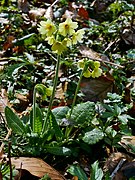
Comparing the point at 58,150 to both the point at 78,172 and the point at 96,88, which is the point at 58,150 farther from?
the point at 96,88

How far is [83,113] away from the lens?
198 cm

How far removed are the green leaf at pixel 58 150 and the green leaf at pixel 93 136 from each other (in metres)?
0.09

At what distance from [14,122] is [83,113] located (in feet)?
1.11

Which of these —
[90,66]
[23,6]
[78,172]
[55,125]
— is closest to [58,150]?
[55,125]

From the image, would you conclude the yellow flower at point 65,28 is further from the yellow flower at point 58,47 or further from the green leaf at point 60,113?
the green leaf at point 60,113

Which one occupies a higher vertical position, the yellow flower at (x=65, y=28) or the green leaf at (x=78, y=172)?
the yellow flower at (x=65, y=28)

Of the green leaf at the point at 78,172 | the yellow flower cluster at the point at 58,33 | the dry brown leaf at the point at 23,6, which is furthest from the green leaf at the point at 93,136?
the dry brown leaf at the point at 23,6

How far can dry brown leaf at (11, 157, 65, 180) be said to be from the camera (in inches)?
67.2

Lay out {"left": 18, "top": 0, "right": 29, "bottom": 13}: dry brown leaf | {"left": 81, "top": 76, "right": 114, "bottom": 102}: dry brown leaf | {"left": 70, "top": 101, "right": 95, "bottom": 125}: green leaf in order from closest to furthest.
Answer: {"left": 70, "top": 101, "right": 95, "bottom": 125}: green leaf
{"left": 81, "top": 76, "right": 114, "bottom": 102}: dry brown leaf
{"left": 18, "top": 0, "right": 29, "bottom": 13}: dry brown leaf

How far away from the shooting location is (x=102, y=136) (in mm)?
1859

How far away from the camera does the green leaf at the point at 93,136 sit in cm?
185

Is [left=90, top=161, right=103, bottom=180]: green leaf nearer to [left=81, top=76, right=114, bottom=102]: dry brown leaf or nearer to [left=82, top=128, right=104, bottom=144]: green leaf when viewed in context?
[left=82, top=128, right=104, bottom=144]: green leaf

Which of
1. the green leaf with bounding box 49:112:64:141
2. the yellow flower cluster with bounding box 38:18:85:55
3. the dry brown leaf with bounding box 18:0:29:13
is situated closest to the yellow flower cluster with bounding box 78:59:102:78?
the yellow flower cluster with bounding box 38:18:85:55

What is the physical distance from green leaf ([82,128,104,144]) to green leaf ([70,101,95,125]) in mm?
81
